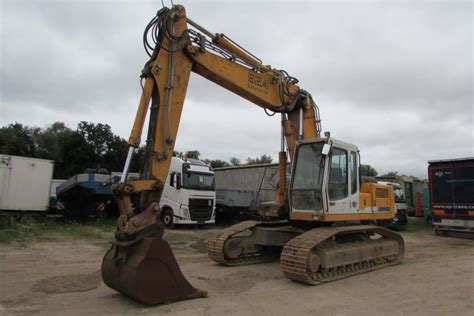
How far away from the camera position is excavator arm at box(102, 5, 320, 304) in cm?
589

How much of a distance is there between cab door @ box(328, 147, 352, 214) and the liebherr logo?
2.07m

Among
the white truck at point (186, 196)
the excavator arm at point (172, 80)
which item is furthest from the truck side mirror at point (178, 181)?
the excavator arm at point (172, 80)

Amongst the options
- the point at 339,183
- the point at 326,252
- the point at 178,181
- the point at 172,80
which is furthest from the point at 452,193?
the point at 172,80

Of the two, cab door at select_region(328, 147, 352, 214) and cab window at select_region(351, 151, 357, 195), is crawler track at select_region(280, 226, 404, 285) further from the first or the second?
cab window at select_region(351, 151, 357, 195)

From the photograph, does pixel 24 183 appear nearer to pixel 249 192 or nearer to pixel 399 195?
pixel 249 192

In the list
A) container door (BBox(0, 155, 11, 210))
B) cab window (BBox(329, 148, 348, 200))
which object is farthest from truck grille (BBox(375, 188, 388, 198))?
container door (BBox(0, 155, 11, 210))

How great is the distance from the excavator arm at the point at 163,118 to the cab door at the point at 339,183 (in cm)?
115

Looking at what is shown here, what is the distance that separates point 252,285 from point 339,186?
9.51 ft

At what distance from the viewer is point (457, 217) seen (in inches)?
627

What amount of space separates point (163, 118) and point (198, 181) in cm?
1132

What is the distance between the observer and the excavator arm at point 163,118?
5.89 m

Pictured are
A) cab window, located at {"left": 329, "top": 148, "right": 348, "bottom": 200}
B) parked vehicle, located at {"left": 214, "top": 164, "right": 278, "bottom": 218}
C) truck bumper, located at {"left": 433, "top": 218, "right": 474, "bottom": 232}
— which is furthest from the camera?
parked vehicle, located at {"left": 214, "top": 164, "right": 278, "bottom": 218}

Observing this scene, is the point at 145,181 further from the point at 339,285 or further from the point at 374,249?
the point at 374,249

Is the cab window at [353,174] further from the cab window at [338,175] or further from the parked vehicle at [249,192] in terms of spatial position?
the parked vehicle at [249,192]
